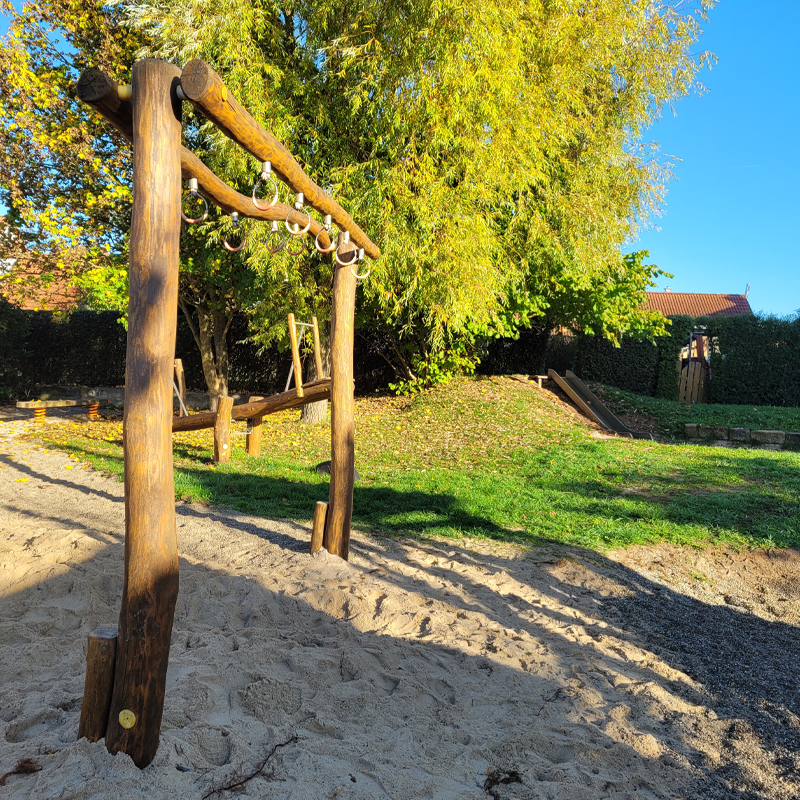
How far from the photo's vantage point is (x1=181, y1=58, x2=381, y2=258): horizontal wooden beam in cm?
231

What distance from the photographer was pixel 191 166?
3.18m

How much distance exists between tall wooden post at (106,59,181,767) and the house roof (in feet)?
113

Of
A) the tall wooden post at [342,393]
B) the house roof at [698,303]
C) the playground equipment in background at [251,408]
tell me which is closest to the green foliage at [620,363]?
the playground equipment in background at [251,408]

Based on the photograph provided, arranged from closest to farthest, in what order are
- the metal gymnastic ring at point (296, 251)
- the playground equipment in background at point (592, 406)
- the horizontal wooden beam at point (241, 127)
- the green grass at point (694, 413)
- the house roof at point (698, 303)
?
1. the horizontal wooden beam at point (241, 127)
2. the metal gymnastic ring at point (296, 251)
3. the playground equipment in background at point (592, 406)
4. the green grass at point (694, 413)
5. the house roof at point (698, 303)

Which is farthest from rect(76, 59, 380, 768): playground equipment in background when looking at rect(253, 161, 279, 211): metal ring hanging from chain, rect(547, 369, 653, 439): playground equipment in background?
rect(547, 369, 653, 439): playground equipment in background

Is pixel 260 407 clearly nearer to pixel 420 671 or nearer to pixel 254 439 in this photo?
pixel 254 439

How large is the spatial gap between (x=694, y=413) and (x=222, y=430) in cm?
1003

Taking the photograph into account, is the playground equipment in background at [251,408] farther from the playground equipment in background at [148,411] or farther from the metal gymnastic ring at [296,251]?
the playground equipment in background at [148,411]

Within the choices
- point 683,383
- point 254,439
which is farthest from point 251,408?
point 683,383

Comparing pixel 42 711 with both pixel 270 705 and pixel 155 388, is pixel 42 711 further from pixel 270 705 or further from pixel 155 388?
pixel 155 388

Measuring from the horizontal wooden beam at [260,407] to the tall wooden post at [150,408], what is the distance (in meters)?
5.31

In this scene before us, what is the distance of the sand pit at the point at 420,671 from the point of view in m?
2.24

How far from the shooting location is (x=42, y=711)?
7.92 feet

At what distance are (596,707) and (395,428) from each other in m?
8.39
